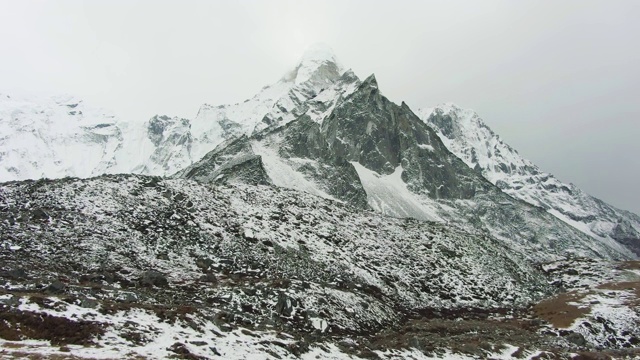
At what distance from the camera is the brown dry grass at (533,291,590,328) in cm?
4919

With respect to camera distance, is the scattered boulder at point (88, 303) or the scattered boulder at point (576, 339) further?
the scattered boulder at point (576, 339)

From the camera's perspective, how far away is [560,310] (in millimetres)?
53156

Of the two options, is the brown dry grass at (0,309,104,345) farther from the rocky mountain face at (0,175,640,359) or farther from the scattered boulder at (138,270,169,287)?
the scattered boulder at (138,270,169,287)

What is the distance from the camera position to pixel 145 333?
80.4 ft

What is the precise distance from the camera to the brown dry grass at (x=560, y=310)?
4919 centimetres

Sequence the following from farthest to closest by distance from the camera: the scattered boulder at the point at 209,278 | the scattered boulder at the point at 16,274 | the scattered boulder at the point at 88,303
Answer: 1. the scattered boulder at the point at 209,278
2. the scattered boulder at the point at 16,274
3. the scattered boulder at the point at 88,303

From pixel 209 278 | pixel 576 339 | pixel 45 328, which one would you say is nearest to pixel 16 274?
pixel 45 328

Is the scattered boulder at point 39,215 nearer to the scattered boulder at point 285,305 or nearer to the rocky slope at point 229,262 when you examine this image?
the rocky slope at point 229,262

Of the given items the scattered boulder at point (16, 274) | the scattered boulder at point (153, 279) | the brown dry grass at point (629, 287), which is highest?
the brown dry grass at point (629, 287)

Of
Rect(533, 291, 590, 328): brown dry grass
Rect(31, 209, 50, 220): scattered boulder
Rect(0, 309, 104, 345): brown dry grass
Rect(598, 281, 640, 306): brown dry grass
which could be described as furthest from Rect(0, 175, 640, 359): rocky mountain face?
Rect(598, 281, 640, 306): brown dry grass

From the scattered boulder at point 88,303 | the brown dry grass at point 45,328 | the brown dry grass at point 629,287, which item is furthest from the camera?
the brown dry grass at point 629,287

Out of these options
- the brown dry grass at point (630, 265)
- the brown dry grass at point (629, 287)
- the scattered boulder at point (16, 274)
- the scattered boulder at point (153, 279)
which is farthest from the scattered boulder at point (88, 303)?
the brown dry grass at point (630, 265)

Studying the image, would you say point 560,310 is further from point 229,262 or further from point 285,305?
point 229,262

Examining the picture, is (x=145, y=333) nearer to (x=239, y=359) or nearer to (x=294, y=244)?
(x=239, y=359)
